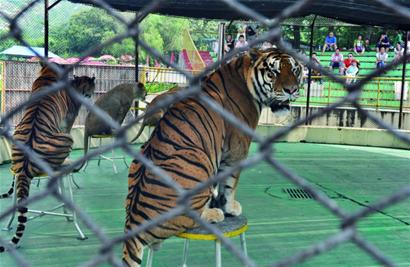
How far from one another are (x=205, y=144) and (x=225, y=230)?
478 millimetres

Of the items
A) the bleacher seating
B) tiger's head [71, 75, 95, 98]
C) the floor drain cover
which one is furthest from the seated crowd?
tiger's head [71, 75, 95, 98]

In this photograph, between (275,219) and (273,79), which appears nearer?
(273,79)

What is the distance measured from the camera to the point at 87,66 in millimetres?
11492

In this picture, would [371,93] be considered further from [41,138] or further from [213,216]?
[213,216]

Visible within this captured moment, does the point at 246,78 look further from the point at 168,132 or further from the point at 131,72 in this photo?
the point at 131,72

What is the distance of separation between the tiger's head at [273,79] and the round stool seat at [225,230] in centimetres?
83

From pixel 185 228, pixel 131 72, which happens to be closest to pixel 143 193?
pixel 185 228

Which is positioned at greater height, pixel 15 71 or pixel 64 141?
pixel 15 71

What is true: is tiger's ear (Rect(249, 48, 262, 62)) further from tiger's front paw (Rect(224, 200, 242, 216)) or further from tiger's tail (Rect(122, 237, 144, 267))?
tiger's tail (Rect(122, 237, 144, 267))

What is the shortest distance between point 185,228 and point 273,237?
1.92 meters

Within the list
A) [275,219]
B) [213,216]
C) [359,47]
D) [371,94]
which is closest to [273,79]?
[213,216]

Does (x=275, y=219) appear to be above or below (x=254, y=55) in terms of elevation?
below

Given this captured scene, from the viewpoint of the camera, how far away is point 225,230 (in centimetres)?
256

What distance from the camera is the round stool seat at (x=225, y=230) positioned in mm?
2461
